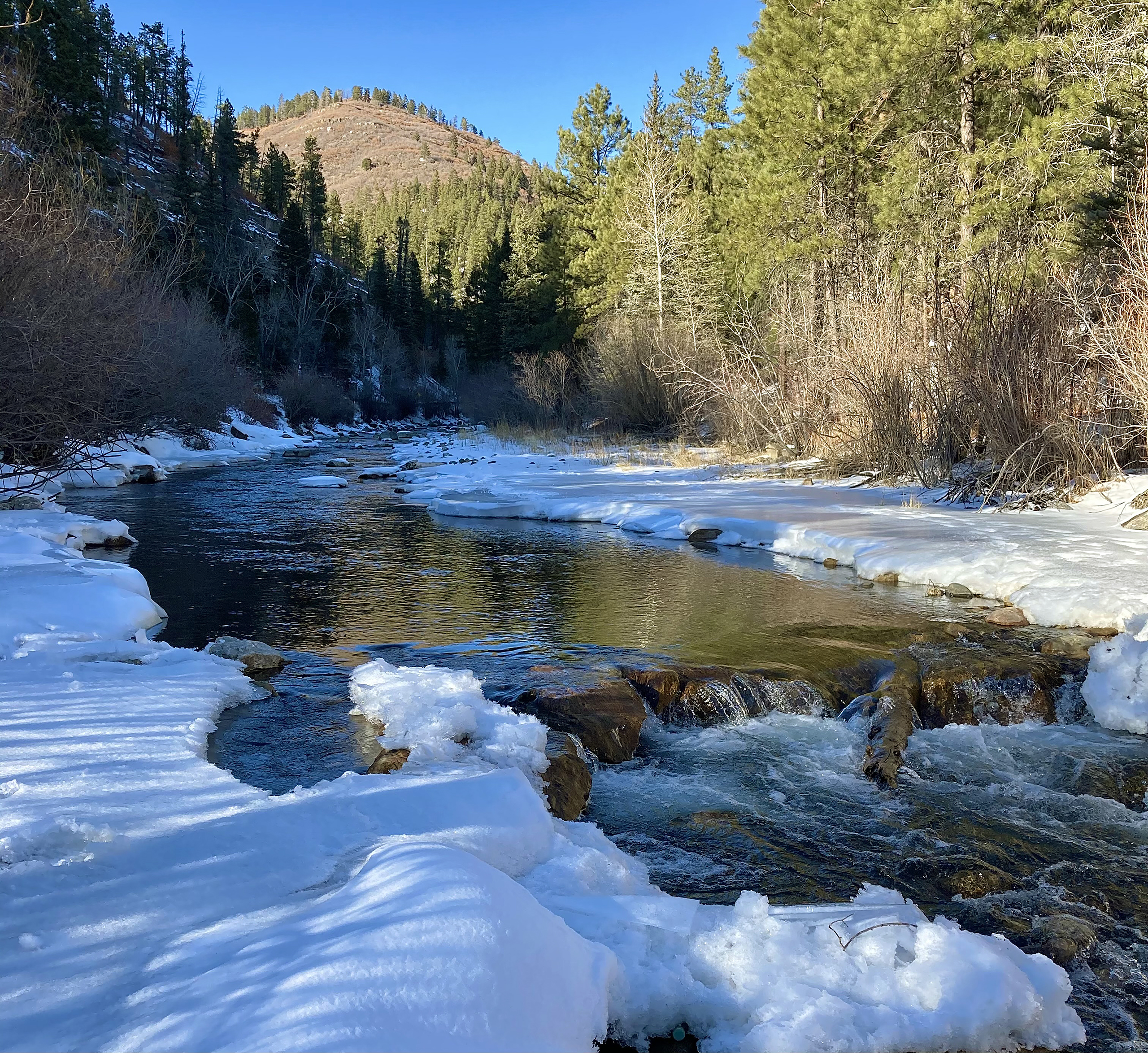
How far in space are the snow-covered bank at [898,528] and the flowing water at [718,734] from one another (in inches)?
15.2

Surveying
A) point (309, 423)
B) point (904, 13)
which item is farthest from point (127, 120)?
point (904, 13)

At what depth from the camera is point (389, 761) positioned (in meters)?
3.76

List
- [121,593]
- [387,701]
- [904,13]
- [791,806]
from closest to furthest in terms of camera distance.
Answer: [791,806], [387,701], [121,593], [904,13]

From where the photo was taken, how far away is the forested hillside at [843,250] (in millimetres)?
10555

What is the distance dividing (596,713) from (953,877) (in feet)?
6.65

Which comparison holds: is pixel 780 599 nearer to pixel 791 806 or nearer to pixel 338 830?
pixel 791 806

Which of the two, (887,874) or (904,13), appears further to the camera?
(904,13)

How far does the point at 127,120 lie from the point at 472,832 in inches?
3165

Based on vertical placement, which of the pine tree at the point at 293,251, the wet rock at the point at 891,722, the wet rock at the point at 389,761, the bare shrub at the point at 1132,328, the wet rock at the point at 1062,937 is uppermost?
the pine tree at the point at 293,251

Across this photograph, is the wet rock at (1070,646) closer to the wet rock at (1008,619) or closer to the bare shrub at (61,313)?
the wet rock at (1008,619)

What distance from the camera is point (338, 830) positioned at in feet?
9.28

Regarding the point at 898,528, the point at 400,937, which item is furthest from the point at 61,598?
the point at 898,528

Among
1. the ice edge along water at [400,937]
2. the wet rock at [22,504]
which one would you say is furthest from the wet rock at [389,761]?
the wet rock at [22,504]

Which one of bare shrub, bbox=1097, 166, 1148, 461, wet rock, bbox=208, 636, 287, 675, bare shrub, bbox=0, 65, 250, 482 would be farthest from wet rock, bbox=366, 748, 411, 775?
bare shrub, bbox=1097, 166, 1148, 461
